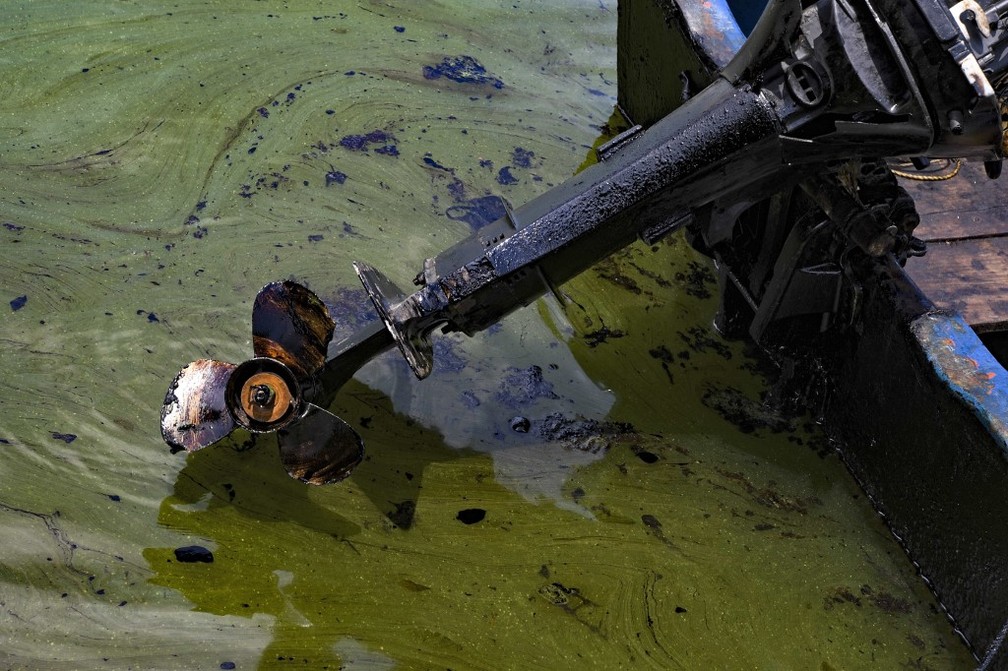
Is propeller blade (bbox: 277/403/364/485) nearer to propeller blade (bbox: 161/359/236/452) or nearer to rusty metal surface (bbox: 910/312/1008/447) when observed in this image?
propeller blade (bbox: 161/359/236/452)

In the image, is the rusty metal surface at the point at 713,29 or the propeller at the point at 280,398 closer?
the propeller at the point at 280,398

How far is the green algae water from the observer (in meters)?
2.29

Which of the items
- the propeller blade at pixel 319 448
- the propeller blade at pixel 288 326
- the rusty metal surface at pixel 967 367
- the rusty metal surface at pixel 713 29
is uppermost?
the rusty metal surface at pixel 713 29

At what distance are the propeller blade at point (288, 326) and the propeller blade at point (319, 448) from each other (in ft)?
0.41

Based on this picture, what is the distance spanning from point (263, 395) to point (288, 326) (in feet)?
0.59

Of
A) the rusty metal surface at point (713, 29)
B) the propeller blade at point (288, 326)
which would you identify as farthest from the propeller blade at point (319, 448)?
the rusty metal surface at point (713, 29)

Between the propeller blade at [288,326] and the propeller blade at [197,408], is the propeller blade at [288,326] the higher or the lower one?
the higher one

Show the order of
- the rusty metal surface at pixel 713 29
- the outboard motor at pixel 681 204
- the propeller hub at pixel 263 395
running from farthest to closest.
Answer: the rusty metal surface at pixel 713 29 → the propeller hub at pixel 263 395 → the outboard motor at pixel 681 204

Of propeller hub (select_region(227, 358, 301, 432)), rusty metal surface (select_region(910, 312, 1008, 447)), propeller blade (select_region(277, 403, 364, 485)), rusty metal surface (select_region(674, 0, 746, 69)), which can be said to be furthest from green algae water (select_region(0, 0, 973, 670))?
rusty metal surface (select_region(674, 0, 746, 69))

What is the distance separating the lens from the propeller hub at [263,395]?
7.36 ft

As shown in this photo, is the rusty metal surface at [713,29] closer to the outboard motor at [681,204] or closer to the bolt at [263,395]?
the outboard motor at [681,204]

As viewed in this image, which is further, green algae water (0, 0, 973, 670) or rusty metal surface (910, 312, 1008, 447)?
green algae water (0, 0, 973, 670)

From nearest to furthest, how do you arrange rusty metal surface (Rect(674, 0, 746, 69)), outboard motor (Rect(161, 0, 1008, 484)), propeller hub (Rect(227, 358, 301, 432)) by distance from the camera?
1. outboard motor (Rect(161, 0, 1008, 484))
2. propeller hub (Rect(227, 358, 301, 432))
3. rusty metal surface (Rect(674, 0, 746, 69))

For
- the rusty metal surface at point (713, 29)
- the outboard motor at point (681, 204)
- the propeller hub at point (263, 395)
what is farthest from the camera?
the rusty metal surface at point (713, 29)
